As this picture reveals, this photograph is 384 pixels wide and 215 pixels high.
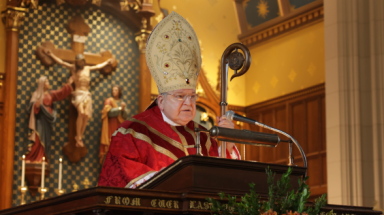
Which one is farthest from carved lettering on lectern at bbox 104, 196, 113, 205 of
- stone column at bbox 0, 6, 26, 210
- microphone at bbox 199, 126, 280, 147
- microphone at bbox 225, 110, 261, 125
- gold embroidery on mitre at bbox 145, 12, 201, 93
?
stone column at bbox 0, 6, 26, 210

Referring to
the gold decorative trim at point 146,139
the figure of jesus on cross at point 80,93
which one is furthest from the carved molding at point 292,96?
the gold decorative trim at point 146,139

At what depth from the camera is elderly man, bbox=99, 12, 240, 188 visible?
3.40 m

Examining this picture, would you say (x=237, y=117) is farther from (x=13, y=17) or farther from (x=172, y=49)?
(x=13, y=17)

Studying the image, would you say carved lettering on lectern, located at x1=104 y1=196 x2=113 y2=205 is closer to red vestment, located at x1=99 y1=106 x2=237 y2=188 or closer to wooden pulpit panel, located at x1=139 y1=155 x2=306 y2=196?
wooden pulpit panel, located at x1=139 y1=155 x2=306 y2=196

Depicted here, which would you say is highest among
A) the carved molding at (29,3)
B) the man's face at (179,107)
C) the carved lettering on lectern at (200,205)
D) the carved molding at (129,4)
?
the carved molding at (129,4)

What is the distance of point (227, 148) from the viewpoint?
3.73 meters

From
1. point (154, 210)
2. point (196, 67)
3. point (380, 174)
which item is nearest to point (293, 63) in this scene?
point (380, 174)

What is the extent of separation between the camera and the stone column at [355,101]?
6078mm

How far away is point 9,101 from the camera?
29.6 ft

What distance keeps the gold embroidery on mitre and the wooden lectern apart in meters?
1.32

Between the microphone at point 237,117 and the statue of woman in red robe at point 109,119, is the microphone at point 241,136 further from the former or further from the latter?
the statue of woman in red robe at point 109,119

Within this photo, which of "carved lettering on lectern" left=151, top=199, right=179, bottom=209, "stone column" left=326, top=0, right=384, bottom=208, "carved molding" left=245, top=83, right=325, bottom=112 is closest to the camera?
"carved lettering on lectern" left=151, top=199, right=179, bottom=209

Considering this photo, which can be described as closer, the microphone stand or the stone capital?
the microphone stand

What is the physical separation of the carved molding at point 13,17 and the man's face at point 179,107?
5.99 metres
